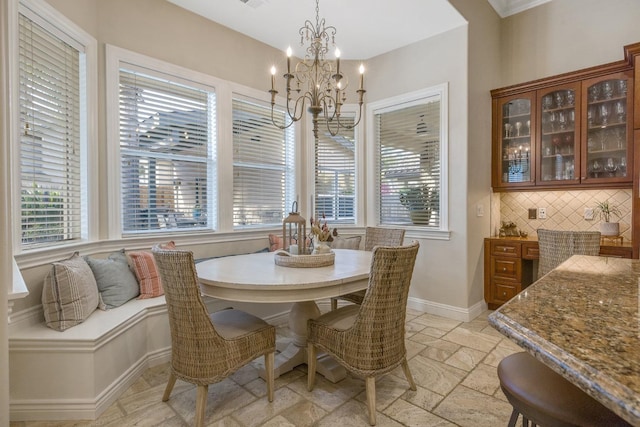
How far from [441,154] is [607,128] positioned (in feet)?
5.21

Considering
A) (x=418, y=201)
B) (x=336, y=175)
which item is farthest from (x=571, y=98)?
(x=336, y=175)

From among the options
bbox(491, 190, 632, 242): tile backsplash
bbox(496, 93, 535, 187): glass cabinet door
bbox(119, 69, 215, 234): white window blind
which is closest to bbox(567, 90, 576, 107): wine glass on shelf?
bbox(496, 93, 535, 187): glass cabinet door

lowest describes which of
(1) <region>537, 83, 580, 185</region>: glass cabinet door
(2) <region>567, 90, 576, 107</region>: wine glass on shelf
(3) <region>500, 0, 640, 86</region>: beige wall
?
(1) <region>537, 83, 580, 185</region>: glass cabinet door

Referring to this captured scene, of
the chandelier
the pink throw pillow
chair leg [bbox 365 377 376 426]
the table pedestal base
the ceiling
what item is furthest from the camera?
the ceiling

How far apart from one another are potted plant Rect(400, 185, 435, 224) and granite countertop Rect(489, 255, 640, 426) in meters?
2.58

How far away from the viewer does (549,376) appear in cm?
107

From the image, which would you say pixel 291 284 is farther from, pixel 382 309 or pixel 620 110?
pixel 620 110

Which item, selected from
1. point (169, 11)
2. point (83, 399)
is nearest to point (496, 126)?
point (169, 11)

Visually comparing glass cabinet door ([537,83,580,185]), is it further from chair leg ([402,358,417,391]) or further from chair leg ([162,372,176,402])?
chair leg ([162,372,176,402])

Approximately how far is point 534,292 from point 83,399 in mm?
2438

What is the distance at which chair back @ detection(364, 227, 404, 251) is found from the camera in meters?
3.26

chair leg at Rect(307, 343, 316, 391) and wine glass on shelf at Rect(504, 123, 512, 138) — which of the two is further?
wine glass on shelf at Rect(504, 123, 512, 138)

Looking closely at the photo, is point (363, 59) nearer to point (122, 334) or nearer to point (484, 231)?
point (484, 231)

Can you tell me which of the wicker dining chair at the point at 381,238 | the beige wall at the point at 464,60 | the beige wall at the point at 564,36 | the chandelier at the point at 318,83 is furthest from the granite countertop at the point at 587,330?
the beige wall at the point at 564,36
